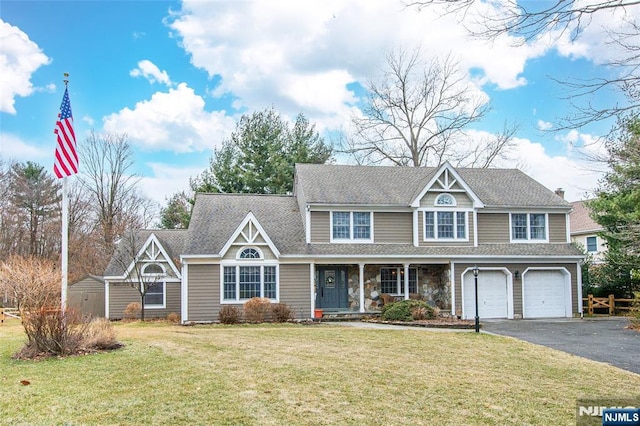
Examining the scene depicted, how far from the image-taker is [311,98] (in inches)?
1199

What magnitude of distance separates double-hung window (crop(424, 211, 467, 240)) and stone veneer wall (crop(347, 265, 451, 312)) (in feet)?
4.95

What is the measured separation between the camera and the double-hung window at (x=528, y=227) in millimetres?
26172

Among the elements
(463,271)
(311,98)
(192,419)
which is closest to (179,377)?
(192,419)

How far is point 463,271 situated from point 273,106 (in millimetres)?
22326

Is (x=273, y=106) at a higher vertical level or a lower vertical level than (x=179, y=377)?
higher

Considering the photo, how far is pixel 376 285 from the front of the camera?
25.4m

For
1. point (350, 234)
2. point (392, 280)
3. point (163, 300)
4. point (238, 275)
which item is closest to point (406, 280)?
point (392, 280)

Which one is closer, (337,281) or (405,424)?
(405,424)

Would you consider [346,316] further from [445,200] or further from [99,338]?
[99,338]

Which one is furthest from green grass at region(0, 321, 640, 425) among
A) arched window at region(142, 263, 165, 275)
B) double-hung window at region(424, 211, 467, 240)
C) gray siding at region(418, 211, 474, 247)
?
arched window at region(142, 263, 165, 275)

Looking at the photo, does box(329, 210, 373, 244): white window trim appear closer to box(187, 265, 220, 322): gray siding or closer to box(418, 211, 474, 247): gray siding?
box(418, 211, 474, 247): gray siding

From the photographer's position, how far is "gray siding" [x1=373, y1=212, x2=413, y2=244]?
25.1 m

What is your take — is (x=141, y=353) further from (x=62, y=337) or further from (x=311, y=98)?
(x=311, y=98)

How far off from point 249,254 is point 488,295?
11.1 meters
